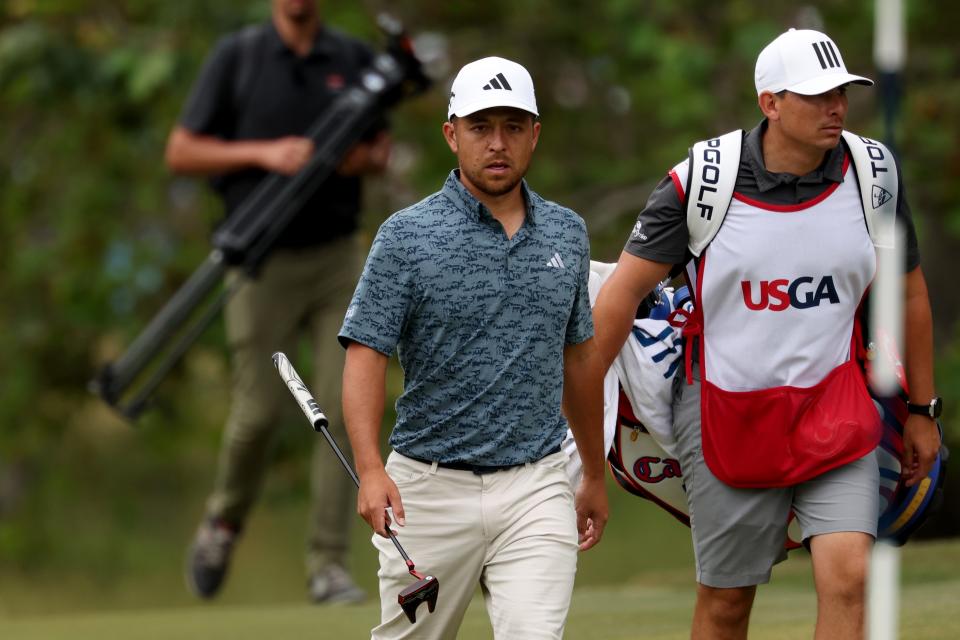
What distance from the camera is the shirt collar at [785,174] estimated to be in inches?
Answer: 202

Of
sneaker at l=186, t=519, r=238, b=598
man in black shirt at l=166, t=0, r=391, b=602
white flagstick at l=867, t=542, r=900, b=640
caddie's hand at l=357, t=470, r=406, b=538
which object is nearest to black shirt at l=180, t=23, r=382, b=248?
man in black shirt at l=166, t=0, r=391, b=602

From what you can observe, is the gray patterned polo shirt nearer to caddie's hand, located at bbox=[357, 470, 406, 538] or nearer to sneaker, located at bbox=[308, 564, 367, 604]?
Result: caddie's hand, located at bbox=[357, 470, 406, 538]

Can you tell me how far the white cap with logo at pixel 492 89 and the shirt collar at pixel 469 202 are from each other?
0.18m

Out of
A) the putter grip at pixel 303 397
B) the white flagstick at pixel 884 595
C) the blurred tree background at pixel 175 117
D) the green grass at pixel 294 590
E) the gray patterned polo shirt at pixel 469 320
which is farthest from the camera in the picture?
the blurred tree background at pixel 175 117

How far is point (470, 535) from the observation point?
484 cm

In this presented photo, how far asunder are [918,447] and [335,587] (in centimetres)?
369

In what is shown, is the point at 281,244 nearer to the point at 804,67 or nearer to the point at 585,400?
the point at 585,400

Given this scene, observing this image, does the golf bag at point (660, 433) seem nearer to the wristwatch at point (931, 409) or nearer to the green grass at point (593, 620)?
the wristwatch at point (931, 409)

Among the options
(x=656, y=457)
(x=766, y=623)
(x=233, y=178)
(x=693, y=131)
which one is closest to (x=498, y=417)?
(x=656, y=457)

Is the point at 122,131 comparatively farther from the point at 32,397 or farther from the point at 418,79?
the point at 418,79

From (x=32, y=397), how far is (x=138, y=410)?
908cm

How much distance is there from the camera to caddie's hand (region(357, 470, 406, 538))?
4547 mm

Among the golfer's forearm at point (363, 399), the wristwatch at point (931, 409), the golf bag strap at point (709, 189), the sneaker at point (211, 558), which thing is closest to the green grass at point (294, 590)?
the sneaker at point (211, 558)

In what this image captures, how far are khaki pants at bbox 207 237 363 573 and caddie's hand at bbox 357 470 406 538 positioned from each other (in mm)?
3710
